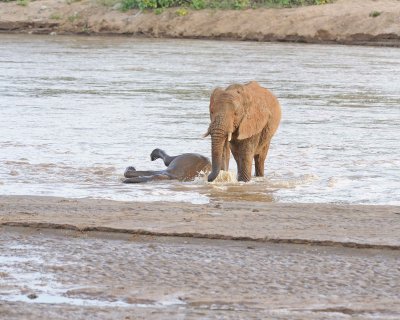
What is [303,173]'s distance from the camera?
13.4m

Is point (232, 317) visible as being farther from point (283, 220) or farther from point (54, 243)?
point (283, 220)

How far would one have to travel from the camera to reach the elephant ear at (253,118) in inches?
475

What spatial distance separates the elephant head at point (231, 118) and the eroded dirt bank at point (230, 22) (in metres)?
31.8

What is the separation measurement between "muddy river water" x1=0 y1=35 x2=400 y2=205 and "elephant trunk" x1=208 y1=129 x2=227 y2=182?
0.61 feet

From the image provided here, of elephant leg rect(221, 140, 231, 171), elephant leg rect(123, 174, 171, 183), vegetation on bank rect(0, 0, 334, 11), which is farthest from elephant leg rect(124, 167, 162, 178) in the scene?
vegetation on bank rect(0, 0, 334, 11)

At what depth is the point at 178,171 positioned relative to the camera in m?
12.6

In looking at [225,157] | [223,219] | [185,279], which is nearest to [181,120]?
[225,157]

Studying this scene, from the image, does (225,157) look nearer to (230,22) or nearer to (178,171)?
(178,171)

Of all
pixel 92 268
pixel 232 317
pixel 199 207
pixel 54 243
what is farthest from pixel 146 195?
pixel 232 317

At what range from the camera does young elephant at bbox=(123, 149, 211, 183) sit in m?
12.3

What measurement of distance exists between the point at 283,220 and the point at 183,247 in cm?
136

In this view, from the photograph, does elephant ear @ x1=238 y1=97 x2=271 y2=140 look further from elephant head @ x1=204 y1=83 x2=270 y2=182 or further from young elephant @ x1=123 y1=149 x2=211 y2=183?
young elephant @ x1=123 y1=149 x2=211 y2=183

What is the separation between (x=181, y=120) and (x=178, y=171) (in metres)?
6.85

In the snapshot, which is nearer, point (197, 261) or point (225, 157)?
point (197, 261)
